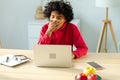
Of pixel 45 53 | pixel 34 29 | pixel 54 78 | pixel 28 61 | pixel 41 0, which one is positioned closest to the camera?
pixel 54 78

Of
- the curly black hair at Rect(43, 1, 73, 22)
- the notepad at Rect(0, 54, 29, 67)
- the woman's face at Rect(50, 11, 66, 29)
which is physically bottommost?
the notepad at Rect(0, 54, 29, 67)

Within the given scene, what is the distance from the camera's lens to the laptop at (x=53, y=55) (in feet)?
5.39

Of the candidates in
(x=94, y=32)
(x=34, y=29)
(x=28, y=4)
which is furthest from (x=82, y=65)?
(x=28, y=4)

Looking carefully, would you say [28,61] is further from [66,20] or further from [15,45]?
[15,45]

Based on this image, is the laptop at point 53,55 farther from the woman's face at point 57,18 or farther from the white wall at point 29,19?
the white wall at point 29,19

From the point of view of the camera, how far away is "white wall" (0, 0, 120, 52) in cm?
374

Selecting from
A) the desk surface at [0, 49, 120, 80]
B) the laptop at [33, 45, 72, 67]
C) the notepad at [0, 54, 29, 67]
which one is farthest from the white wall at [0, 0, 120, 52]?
the laptop at [33, 45, 72, 67]

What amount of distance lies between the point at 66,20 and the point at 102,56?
1.65 ft

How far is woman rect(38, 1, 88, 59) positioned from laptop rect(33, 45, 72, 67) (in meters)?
0.24

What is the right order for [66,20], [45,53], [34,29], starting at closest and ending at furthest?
[45,53]
[66,20]
[34,29]

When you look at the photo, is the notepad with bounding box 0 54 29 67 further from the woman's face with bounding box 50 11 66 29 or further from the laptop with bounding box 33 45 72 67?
the woman's face with bounding box 50 11 66 29

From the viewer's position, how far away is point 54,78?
1539 mm

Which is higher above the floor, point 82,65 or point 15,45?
point 82,65

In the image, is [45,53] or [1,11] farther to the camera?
[1,11]
